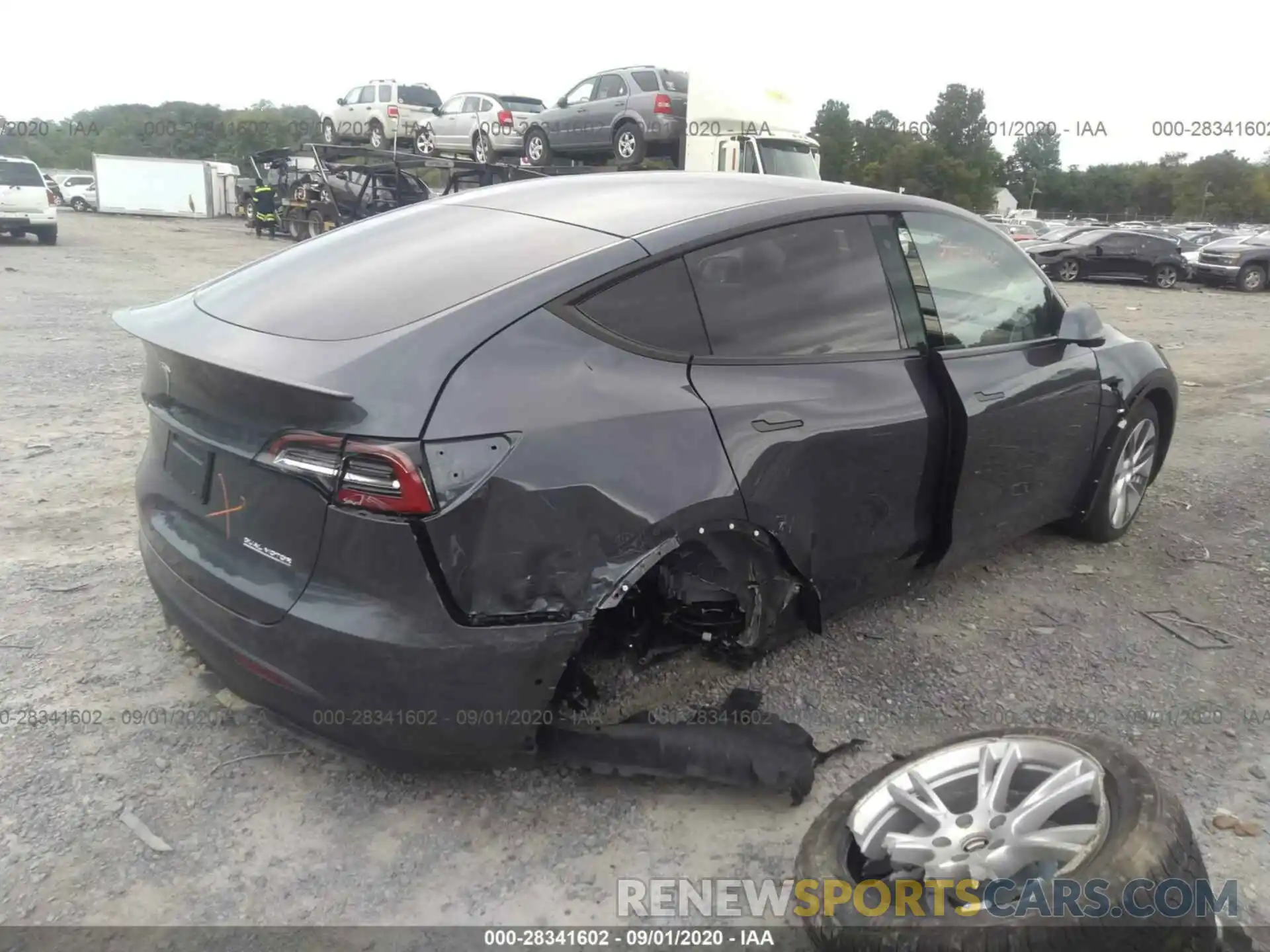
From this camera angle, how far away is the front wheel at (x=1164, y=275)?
68.9ft

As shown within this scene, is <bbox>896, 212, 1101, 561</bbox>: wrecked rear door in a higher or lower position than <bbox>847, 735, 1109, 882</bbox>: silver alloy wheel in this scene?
higher

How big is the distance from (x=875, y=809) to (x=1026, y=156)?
101 m

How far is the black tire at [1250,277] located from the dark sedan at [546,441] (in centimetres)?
2180

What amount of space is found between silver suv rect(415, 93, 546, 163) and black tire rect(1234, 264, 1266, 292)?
1608 cm

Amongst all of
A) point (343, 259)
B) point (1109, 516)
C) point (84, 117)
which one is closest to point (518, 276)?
point (343, 259)

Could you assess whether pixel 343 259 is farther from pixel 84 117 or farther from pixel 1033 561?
pixel 84 117

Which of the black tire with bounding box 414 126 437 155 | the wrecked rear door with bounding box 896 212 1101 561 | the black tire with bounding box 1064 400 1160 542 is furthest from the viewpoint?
the black tire with bounding box 414 126 437 155

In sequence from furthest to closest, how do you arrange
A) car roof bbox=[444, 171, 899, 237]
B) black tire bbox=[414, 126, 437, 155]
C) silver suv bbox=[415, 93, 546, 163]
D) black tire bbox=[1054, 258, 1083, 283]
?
black tire bbox=[414, 126, 437, 155]
black tire bbox=[1054, 258, 1083, 283]
silver suv bbox=[415, 93, 546, 163]
car roof bbox=[444, 171, 899, 237]

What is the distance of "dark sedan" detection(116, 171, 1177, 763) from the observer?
2176 millimetres

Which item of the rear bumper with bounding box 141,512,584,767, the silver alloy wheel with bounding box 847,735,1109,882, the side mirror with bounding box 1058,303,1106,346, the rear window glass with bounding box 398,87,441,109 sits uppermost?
the rear window glass with bounding box 398,87,441,109

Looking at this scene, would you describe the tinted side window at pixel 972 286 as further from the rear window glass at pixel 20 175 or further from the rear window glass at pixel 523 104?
the rear window glass at pixel 20 175

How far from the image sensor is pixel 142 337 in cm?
265

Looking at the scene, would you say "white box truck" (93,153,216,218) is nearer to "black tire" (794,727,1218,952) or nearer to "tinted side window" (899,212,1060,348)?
"tinted side window" (899,212,1060,348)

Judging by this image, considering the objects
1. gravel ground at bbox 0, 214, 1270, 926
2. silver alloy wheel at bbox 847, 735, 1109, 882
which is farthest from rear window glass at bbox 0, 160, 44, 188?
silver alloy wheel at bbox 847, 735, 1109, 882
